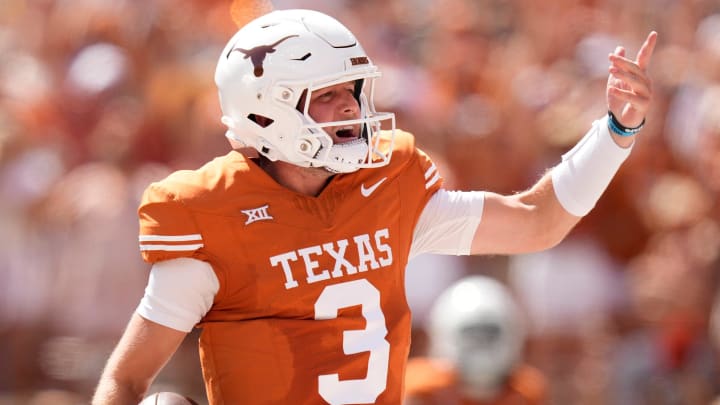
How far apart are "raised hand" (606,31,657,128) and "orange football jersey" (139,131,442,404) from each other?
0.72 m

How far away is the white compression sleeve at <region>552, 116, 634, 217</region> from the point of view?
3.72m

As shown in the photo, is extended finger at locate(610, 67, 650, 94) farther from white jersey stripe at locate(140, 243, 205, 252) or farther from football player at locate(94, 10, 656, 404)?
white jersey stripe at locate(140, 243, 205, 252)

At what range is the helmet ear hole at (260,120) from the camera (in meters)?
3.58

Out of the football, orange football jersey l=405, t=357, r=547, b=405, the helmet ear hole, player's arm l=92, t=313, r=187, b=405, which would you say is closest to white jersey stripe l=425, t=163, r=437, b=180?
the helmet ear hole

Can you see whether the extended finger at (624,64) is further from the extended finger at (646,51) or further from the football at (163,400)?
the football at (163,400)

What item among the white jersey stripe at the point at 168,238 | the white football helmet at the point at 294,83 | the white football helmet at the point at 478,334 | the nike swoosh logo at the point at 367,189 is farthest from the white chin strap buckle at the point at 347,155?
the white football helmet at the point at 478,334

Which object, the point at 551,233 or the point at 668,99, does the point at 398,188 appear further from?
the point at 668,99

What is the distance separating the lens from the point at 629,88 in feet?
12.0

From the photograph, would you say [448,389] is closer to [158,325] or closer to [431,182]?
[431,182]

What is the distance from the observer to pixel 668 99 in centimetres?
696

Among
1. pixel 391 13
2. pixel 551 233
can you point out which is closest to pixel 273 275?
pixel 551 233

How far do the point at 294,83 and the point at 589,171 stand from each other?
0.88 metres

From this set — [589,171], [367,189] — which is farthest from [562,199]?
[367,189]

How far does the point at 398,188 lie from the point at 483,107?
3412 mm
